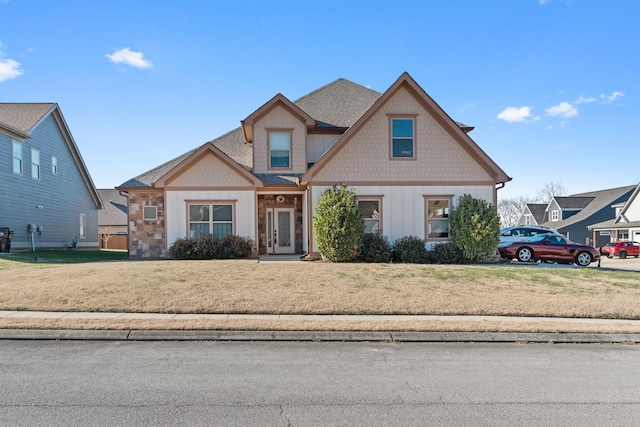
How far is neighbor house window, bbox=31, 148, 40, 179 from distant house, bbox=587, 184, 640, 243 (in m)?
46.3

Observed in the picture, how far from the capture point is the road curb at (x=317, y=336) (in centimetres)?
778

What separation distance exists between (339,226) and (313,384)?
10.7m

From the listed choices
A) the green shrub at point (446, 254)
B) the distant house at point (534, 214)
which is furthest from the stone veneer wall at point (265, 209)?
the distant house at point (534, 214)

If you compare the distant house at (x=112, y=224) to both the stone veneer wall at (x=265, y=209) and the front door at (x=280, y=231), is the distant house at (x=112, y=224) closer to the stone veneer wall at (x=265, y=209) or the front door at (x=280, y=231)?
the stone veneer wall at (x=265, y=209)

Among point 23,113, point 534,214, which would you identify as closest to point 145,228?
point 23,113

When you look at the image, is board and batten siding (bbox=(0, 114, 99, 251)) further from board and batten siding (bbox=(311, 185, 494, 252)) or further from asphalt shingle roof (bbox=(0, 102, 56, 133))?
board and batten siding (bbox=(311, 185, 494, 252))

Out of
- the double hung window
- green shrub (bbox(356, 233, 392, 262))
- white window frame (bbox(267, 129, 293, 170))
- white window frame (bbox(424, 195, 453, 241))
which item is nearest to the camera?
green shrub (bbox(356, 233, 392, 262))

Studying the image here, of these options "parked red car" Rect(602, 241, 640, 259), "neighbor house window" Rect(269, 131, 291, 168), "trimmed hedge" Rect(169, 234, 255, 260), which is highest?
"neighbor house window" Rect(269, 131, 291, 168)

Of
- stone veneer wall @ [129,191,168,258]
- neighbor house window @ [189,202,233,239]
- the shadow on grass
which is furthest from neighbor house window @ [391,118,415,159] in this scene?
the shadow on grass

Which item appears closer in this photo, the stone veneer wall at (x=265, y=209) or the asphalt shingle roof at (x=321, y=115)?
the asphalt shingle roof at (x=321, y=115)

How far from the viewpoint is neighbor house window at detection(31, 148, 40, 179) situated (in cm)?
2419

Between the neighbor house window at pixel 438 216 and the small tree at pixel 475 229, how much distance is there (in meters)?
0.48

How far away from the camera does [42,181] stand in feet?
83.1

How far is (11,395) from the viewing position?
5051 mm
